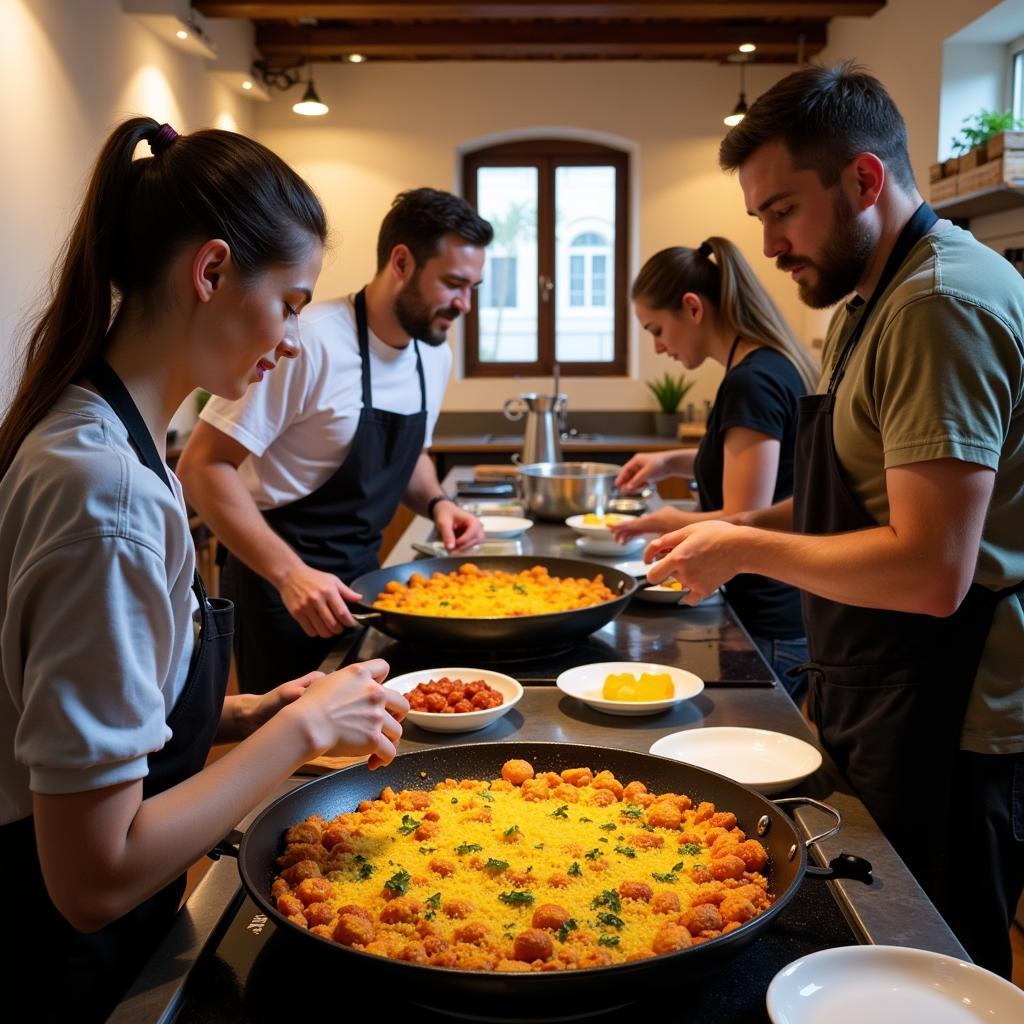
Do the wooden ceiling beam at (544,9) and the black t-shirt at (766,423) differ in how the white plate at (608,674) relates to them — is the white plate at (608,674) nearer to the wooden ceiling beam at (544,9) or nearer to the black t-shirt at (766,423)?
the black t-shirt at (766,423)

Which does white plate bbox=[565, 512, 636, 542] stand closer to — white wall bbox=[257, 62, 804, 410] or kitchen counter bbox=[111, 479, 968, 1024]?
kitchen counter bbox=[111, 479, 968, 1024]

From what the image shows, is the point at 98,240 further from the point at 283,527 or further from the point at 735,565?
the point at 283,527

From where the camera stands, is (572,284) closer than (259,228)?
No

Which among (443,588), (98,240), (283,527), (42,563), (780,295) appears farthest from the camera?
(780,295)

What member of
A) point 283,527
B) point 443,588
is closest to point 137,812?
point 443,588

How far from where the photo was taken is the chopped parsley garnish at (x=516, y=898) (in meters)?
1.12

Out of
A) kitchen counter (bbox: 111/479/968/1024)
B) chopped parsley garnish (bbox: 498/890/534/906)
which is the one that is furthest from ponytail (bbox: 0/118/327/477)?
chopped parsley garnish (bbox: 498/890/534/906)

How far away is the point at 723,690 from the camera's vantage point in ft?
6.26

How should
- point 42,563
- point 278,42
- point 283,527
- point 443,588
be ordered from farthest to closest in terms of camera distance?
point 278,42 → point 283,527 → point 443,588 → point 42,563

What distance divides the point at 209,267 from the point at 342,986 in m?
0.76

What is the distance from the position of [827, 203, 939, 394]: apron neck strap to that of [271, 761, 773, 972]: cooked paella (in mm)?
789

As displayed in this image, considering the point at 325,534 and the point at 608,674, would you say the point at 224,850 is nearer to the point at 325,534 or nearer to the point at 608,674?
the point at 608,674

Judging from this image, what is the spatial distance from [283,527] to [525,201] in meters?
5.02

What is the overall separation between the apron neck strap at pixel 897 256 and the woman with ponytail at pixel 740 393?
2.57 feet
